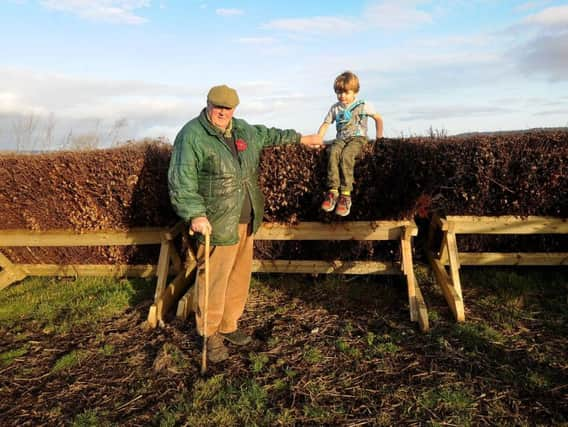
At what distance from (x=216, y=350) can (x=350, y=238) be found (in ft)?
6.59

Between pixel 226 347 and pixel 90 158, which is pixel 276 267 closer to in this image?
pixel 226 347

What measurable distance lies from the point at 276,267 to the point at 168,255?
55.6 inches

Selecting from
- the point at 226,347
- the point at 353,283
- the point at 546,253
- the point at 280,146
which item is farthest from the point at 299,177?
the point at 546,253

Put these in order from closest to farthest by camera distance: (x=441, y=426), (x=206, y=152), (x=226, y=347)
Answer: (x=441, y=426)
(x=206, y=152)
(x=226, y=347)

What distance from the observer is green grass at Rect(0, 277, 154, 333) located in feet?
16.6

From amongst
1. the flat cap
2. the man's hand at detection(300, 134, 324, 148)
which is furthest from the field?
the flat cap

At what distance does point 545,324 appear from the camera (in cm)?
Answer: 436

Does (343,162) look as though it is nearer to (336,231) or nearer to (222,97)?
(336,231)

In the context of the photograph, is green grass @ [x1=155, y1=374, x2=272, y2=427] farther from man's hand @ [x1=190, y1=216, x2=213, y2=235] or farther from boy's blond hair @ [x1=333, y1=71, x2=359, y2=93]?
boy's blond hair @ [x1=333, y1=71, x2=359, y2=93]

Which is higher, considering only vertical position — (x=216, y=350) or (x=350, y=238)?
(x=350, y=238)

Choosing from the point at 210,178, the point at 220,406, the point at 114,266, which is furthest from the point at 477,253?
the point at 114,266

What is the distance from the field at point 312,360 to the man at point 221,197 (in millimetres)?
418

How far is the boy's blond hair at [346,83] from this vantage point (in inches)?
198

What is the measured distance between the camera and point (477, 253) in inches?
208
